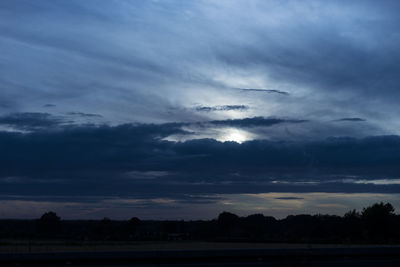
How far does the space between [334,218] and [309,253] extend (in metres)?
55.1

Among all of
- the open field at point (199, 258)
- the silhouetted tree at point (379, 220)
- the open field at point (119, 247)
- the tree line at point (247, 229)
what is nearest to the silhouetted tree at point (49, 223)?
the tree line at point (247, 229)

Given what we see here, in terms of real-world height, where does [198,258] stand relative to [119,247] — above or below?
above

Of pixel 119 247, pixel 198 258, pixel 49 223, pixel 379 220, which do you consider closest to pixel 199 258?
pixel 198 258

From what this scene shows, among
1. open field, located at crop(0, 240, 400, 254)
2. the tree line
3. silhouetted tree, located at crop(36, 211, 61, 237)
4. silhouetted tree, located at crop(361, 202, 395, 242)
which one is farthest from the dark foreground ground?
silhouetted tree, located at crop(36, 211, 61, 237)

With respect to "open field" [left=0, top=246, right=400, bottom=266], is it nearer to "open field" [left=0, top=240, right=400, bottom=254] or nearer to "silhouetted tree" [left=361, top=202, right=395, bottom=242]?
"open field" [left=0, top=240, right=400, bottom=254]

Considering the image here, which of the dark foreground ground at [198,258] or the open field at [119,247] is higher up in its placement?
the dark foreground ground at [198,258]

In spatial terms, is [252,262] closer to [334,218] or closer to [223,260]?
[223,260]

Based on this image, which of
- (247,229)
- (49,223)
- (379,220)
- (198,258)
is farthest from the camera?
(49,223)

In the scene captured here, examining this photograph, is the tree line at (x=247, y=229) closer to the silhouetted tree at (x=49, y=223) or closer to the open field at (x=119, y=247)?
the silhouetted tree at (x=49, y=223)

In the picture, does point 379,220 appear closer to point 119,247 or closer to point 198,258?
point 119,247

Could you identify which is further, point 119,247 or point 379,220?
point 379,220

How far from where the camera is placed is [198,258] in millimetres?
18031

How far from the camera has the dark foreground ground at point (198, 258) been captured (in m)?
16.4

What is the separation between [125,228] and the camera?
71938 millimetres
